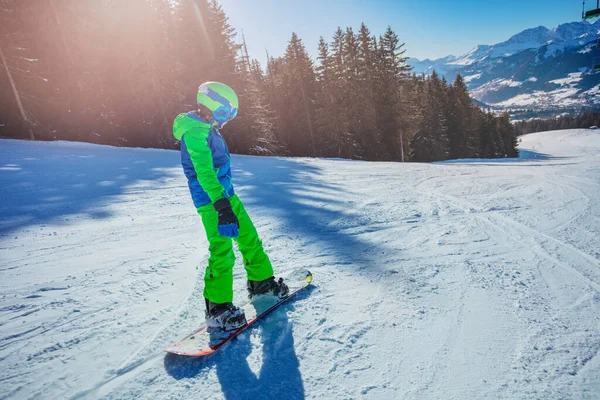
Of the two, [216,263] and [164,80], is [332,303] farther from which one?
[164,80]

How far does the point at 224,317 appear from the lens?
2576 millimetres

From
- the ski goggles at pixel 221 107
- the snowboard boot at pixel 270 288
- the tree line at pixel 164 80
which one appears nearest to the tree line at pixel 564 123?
the tree line at pixel 164 80

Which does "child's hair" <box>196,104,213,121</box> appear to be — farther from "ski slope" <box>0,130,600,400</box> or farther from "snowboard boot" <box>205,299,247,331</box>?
"ski slope" <box>0,130,600,400</box>

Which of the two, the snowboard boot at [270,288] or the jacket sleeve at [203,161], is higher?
the jacket sleeve at [203,161]

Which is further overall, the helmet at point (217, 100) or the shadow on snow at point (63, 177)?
the shadow on snow at point (63, 177)

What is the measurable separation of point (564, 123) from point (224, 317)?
463 feet

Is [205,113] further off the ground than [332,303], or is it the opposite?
[205,113]

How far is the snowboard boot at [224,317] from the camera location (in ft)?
8.40

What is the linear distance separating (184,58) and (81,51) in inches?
251

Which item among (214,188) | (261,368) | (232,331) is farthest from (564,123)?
(261,368)

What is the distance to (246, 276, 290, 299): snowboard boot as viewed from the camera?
301 centimetres

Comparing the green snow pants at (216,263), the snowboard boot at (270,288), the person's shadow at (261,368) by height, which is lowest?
the person's shadow at (261,368)

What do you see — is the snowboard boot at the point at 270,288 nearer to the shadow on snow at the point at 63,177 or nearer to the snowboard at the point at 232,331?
the snowboard at the point at 232,331

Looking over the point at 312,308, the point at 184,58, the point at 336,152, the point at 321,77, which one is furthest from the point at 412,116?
the point at 312,308
